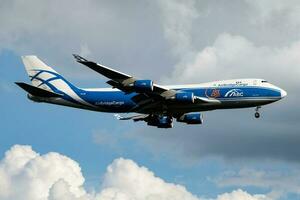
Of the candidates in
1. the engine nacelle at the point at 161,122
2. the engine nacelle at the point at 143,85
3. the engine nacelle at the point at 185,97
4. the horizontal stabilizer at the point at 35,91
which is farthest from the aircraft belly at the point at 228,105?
the horizontal stabilizer at the point at 35,91

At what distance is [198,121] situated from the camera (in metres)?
102

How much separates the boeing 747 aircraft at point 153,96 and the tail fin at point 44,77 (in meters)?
0.14

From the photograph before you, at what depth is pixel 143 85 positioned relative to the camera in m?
86.2

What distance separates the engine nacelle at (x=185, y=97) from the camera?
87625 mm

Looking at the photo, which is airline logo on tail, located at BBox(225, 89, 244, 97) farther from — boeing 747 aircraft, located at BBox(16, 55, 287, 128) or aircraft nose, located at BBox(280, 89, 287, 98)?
aircraft nose, located at BBox(280, 89, 287, 98)

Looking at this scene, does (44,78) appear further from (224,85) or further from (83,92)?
(224,85)

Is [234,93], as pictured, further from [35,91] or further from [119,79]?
[35,91]

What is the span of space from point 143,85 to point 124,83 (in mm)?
2394

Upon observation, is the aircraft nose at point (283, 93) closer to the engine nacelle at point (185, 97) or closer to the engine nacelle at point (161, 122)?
the engine nacelle at point (185, 97)

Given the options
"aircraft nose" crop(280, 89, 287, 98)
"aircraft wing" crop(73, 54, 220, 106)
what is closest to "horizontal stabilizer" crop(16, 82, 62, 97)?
"aircraft wing" crop(73, 54, 220, 106)

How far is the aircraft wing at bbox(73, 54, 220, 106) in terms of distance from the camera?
82250 millimetres

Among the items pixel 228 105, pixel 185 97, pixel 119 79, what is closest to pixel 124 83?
pixel 119 79

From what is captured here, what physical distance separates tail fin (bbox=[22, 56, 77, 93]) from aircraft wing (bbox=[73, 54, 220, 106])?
1336 centimetres

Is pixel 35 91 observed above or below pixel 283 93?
above
